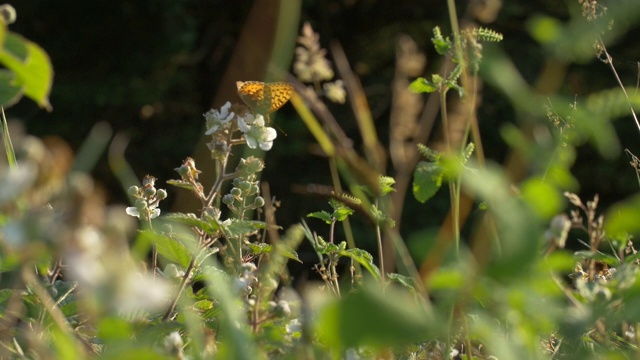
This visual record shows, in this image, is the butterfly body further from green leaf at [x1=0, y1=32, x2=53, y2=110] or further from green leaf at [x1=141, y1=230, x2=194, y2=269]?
green leaf at [x1=0, y1=32, x2=53, y2=110]

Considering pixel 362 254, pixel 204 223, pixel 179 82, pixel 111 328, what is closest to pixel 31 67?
pixel 111 328

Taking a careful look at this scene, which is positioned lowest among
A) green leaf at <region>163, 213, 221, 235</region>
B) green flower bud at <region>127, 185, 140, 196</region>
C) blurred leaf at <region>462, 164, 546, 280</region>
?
green flower bud at <region>127, 185, 140, 196</region>

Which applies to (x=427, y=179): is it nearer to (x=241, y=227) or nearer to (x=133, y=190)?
(x=241, y=227)

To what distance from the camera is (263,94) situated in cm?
109

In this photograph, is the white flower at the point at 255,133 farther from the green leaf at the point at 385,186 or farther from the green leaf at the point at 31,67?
the green leaf at the point at 31,67

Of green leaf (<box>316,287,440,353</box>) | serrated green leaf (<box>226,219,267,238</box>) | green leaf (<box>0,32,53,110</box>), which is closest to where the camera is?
green leaf (<box>316,287,440,353</box>)

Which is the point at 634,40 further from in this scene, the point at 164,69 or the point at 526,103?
the point at 526,103

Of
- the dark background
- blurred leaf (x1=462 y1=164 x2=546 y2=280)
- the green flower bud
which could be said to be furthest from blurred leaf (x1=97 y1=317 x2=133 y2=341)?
the dark background

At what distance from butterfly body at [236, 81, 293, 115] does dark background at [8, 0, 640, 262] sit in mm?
3805

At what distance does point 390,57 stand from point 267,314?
485 centimetres

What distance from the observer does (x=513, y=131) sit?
0.59 meters

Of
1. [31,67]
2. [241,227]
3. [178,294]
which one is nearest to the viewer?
[31,67]

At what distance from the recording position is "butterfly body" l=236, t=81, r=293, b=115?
107 centimetres

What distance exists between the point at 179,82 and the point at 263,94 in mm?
4633
